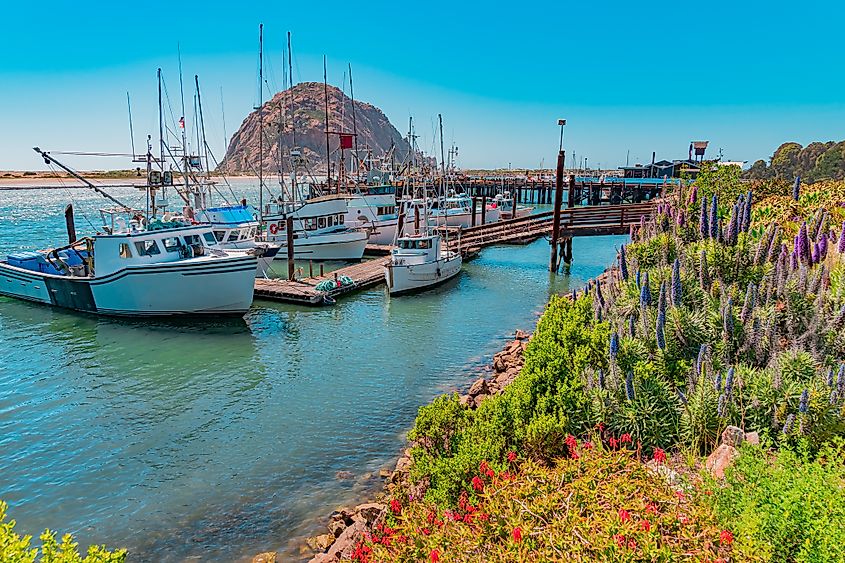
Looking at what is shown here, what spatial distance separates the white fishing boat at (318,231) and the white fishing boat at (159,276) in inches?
464

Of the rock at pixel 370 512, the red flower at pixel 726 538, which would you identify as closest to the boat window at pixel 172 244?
the rock at pixel 370 512

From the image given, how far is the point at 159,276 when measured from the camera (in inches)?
814

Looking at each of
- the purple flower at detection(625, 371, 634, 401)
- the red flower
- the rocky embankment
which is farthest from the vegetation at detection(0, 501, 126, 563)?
the purple flower at detection(625, 371, 634, 401)

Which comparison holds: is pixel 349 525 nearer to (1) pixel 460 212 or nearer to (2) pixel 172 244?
(2) pixel 172 244

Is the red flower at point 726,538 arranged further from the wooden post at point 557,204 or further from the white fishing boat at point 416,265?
the wooden post at point 557,204

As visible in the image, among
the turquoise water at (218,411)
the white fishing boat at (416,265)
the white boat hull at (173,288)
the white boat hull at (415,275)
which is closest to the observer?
the turquoise water at (218,411)

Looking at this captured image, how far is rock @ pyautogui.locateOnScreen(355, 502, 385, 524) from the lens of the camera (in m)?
8.43

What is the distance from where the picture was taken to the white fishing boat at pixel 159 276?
20734 millimetres

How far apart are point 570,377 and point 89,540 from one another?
326 inches

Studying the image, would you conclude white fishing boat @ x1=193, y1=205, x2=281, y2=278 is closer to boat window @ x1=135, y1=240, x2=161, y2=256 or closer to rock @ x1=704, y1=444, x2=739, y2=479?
boat window @ x1=135, y1=240, x2=161, y2=256

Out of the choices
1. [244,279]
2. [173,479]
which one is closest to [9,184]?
[244,279]

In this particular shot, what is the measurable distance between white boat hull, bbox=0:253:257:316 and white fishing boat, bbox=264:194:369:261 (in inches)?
498

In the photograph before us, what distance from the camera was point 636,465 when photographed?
221 inches

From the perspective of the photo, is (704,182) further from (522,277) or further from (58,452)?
(58,452)
